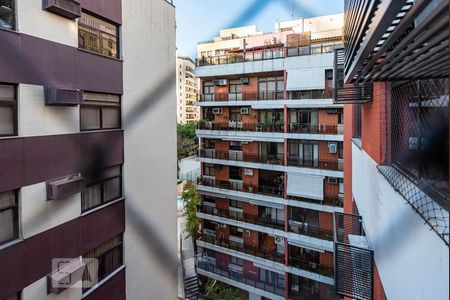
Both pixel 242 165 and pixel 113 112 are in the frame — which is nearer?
pixel 113 112

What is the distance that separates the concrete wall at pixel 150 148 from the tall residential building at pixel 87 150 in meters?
0.02

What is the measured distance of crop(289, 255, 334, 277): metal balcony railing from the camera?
370 inches

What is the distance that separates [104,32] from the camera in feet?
13.8

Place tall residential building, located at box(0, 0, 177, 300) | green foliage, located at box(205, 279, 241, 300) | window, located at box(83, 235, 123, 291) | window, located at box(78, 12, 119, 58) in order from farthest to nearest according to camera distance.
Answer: green foliage, located at box(205, 279, 241, 300) → window, located at box(83, 235, 123, 291) → window, located at box(78, 12, 119, 58) → tall residential building, located at box(0, 0, 177, 300)

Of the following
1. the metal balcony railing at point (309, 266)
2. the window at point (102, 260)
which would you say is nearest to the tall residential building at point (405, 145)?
the window at point (102, 260)

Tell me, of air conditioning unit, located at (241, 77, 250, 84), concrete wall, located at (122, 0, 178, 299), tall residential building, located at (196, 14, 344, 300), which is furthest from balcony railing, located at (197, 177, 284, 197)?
concrete wall, located at (122, 0, 178, 299)

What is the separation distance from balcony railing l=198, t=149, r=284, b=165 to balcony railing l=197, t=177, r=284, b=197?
0.91 metres

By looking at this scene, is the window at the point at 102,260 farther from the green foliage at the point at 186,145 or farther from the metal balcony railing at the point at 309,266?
the green foliage at the point at 186,145

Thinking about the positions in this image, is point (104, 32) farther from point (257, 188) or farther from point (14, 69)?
point (257, 188)

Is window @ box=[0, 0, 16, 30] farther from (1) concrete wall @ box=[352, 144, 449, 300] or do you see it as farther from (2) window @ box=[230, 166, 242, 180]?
(2) window @ box=[230, 166, 242, 180]

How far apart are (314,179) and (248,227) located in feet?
9.65

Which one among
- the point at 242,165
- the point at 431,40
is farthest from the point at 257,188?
the point at 431,40

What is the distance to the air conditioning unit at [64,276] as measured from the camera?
10.8 ft

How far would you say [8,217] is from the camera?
2.95m
